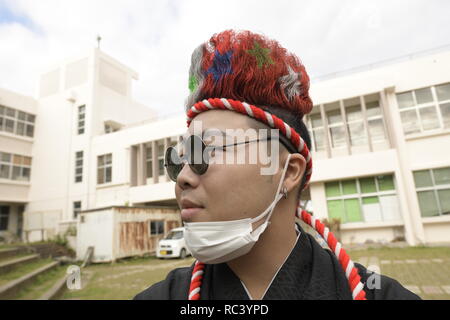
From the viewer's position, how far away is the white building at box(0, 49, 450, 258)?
A: 12.6m

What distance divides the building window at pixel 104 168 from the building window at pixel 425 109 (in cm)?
1858

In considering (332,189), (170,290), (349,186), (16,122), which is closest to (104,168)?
(16,122)

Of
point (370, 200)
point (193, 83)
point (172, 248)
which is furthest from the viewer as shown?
point (370, 200)

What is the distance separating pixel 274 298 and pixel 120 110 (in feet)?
82.8

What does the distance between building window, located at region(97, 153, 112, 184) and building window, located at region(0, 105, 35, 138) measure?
7531 mm

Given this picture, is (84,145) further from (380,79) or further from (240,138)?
(240,138)

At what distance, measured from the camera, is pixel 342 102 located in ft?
46.7

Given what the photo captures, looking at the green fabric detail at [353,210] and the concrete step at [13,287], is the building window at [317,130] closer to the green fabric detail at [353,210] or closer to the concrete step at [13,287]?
the green fabric detail at [353,210]

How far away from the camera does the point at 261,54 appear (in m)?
1.48

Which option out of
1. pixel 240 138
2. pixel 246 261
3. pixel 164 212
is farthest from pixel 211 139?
pixel 164 212

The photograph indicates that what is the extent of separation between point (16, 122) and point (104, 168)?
28.4ft

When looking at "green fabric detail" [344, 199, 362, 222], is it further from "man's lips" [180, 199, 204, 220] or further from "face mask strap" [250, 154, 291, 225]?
"man's lips" [180, 199, 204, 220]

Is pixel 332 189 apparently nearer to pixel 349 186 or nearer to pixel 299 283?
pixel 349 186

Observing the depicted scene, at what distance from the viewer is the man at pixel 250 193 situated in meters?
1.23
